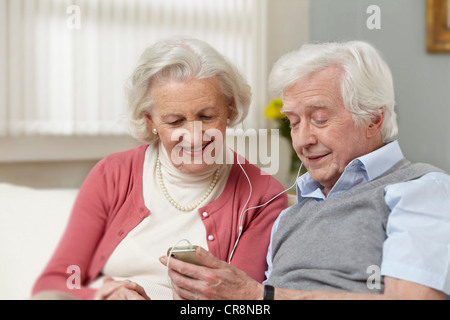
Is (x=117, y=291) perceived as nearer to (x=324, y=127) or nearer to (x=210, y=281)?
(x=210, y=281)

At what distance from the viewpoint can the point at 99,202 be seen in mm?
1036

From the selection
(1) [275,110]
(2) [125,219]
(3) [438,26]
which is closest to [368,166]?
(1) [275,110]

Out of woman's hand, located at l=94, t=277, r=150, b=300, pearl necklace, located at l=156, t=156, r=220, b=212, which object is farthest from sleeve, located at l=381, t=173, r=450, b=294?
woman's hand, located at l=94, t=277, r=150, b=300

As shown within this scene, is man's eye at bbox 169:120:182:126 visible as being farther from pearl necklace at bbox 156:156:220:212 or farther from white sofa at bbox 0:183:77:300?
white sofa at bbox 0:183:77:300

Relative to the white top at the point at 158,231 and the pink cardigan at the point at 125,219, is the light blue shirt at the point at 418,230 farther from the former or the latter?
the white top at the point at 158,231

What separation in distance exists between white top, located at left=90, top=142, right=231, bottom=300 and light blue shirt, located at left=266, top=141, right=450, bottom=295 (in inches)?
14.2

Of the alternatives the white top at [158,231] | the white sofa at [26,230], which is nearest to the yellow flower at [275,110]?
the white top at [158,231]

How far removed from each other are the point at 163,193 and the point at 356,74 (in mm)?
466

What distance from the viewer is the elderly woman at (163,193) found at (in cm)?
100

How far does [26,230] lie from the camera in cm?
103

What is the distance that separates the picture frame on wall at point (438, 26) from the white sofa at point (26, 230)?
3.85 feet

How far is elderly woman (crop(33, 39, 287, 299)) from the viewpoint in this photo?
3.27 ft

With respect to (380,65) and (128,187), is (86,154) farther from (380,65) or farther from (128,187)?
(380,65)
